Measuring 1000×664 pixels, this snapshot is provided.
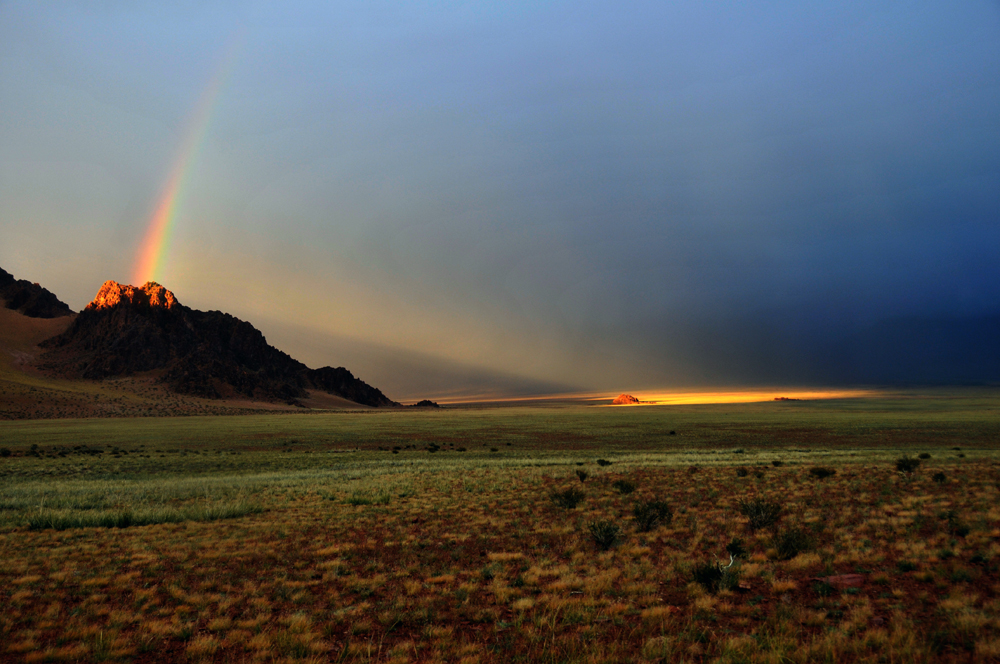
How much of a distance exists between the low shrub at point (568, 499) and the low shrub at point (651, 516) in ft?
10.0

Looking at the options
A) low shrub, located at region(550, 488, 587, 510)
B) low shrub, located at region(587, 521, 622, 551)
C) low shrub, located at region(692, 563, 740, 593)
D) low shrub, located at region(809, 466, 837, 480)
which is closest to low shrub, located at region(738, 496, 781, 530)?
low shrub, located at region(587, 521, 622, 551)

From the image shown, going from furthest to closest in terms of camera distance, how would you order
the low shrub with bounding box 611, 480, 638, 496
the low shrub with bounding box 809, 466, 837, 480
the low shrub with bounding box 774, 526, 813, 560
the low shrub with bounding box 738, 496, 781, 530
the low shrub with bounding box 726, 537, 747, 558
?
the low shrub with bounding box 809, 466, 837, 480
the low shrub with bounding box 611, 480, 638, 496
the low shrub with bounding box 738, 496, 781, 530
the low shrub with bounding box 726, 537, 747, 558
the low shrub with bounding box 774, 526, 813, 560

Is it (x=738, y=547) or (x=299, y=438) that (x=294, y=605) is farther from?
(x=299, y=438)

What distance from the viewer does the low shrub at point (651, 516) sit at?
1373 cm

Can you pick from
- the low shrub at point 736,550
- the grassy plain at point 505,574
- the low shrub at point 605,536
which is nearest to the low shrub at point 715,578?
the grassy plain at point 505,574

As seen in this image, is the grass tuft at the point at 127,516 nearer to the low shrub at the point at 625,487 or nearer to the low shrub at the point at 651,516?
the low shrub at the point at 651,516

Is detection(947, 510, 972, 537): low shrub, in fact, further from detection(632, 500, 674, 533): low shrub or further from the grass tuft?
the grass tuft

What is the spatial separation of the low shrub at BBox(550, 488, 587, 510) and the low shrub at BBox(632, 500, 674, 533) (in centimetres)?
305

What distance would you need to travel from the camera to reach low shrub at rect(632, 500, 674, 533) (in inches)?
541

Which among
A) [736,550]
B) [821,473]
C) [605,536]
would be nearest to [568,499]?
[605,536]

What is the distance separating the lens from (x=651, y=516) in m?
14.0

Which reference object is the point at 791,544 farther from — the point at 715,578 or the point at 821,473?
the point at 821,473

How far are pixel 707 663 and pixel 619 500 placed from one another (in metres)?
12.6

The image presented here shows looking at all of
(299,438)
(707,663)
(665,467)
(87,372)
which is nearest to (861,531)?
(707,663)
